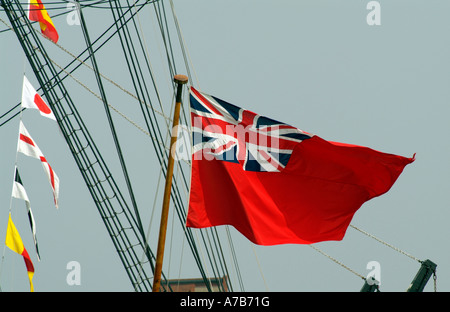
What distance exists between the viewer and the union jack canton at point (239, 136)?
1525 centimetres

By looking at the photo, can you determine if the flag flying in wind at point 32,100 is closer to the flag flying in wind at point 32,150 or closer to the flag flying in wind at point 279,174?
the flag flying in wind at point 32,150

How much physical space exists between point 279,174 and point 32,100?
283 inches

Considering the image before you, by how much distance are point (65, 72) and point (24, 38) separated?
4.46 feet

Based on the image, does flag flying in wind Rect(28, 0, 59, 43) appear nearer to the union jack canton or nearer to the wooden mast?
the union jack canton

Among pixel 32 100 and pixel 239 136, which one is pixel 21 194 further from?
pixel 239 136

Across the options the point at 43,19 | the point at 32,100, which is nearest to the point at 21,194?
the point at 32,100

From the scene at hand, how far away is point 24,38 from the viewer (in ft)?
63.2

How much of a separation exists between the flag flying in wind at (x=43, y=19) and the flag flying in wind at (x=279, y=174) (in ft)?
25.9

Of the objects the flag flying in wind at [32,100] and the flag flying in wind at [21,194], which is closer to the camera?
the flag flying in wind at [21,194]

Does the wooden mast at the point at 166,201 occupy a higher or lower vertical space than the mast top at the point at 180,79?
lower

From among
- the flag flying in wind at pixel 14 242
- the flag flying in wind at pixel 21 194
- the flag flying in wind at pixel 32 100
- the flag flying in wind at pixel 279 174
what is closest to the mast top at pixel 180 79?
the flag flying in wind at pixel 279 174
